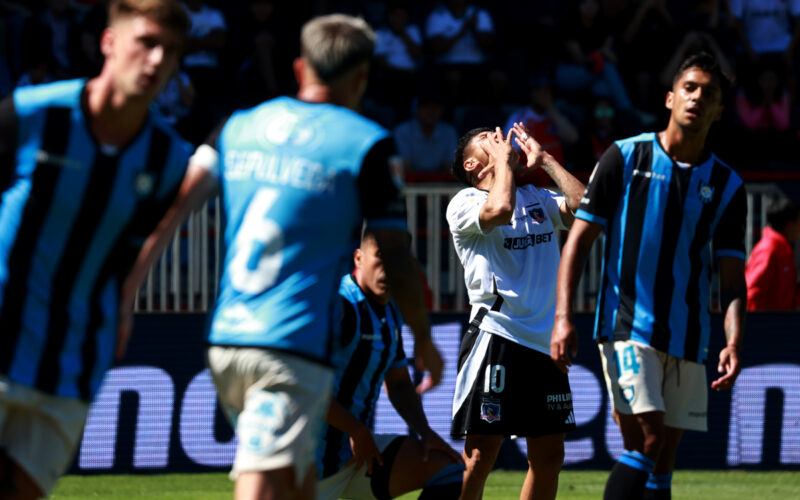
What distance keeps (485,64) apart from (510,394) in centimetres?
853

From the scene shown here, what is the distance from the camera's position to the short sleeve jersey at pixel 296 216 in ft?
13.3

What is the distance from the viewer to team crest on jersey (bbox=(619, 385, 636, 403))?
5.66 meters

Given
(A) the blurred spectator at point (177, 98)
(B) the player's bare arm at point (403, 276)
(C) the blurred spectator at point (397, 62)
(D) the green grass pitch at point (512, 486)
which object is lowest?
(D) the green grass pitch at point (512, 486)

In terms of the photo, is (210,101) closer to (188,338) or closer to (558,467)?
(188,338)

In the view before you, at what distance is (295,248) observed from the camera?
4.07 metres

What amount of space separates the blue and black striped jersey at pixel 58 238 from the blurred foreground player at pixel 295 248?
37 cm

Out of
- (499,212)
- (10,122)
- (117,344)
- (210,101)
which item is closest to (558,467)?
(499,212)

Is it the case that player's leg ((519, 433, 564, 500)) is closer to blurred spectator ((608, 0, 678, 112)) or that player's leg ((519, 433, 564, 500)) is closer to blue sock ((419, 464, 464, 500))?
blue sock ((419, 464, 464, 500))

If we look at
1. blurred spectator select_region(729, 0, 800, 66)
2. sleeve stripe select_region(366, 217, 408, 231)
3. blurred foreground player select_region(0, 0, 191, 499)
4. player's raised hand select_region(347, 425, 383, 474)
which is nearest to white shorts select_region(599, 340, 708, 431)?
player's raised hand select_region(347, 425, 383, 474)

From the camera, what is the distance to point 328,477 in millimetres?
5457

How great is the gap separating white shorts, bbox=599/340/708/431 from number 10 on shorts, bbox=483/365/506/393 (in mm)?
661

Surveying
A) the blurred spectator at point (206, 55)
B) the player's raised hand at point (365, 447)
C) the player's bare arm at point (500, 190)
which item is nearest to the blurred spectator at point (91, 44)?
the blurred spectator at point (206, 55)

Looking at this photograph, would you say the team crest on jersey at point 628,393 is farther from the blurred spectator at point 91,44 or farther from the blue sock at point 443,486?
the blurred spectator at point 91,44

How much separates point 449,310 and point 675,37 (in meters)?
6.06
